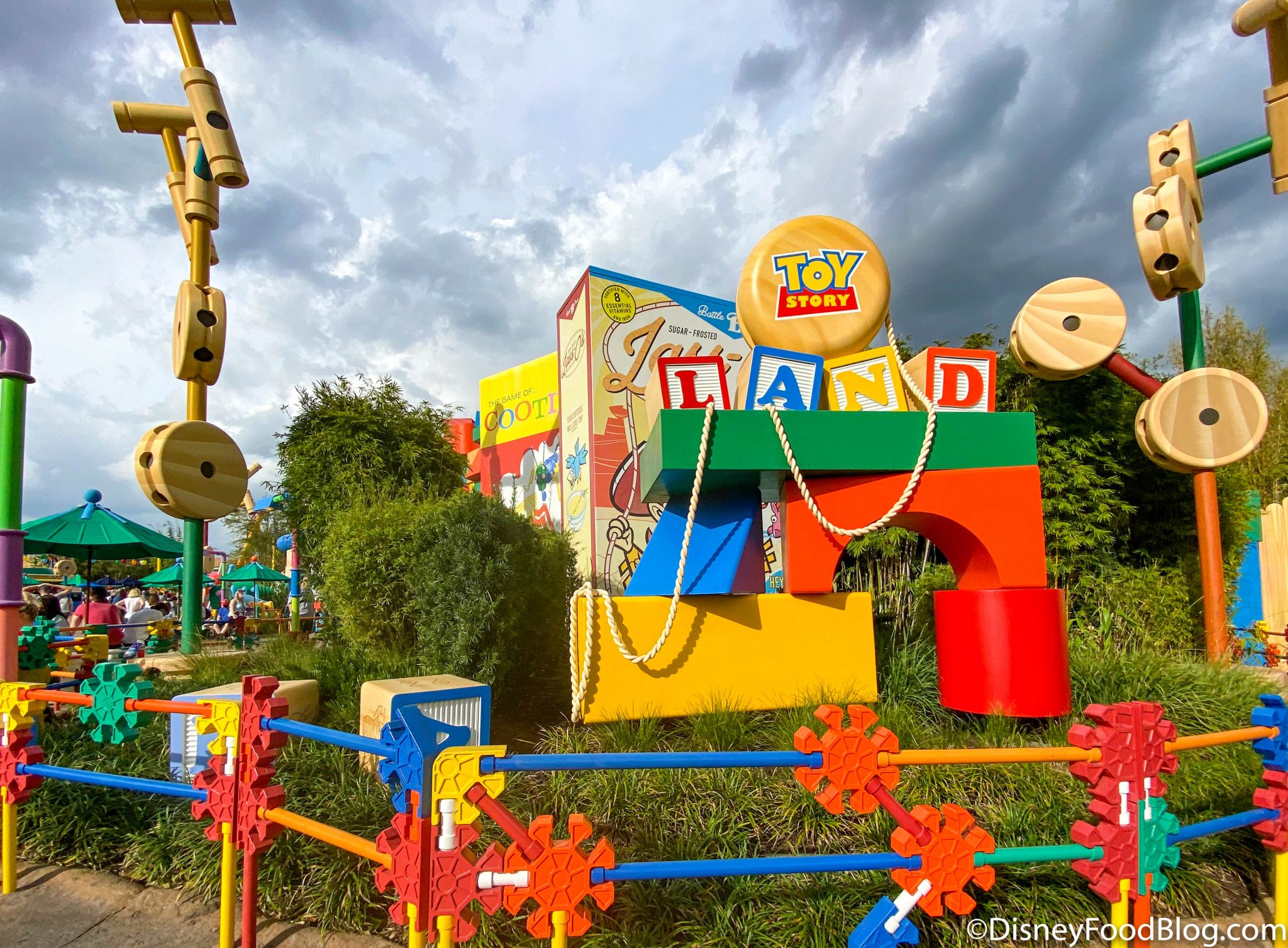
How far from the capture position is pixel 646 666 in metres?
4.13

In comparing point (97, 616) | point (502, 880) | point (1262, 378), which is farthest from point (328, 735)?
point (1262, 378)

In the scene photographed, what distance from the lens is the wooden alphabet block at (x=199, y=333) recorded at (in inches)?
182

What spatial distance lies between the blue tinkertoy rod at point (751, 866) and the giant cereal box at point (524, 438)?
10151mm

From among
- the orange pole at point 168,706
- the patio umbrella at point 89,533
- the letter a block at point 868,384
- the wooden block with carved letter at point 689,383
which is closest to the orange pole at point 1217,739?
the letter a block at point 868,384

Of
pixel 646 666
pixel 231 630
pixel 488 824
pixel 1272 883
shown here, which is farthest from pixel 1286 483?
pixel 231 630

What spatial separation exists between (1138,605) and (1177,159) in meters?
3.77

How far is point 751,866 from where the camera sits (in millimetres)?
2154

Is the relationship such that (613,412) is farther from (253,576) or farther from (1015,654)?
(253,576)

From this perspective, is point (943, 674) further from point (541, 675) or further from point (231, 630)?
point (231, 630)

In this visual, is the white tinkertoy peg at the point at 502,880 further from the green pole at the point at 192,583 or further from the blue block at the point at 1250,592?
the blue block at the point at 1250,592

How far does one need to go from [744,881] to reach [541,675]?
3258 millimetres

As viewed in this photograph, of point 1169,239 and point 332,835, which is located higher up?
point 1169,239

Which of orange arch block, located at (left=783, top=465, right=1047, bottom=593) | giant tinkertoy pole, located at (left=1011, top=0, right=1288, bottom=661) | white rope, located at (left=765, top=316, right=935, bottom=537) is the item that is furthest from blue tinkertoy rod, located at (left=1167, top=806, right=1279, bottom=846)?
giant tinkertoy pole, located at (left=1011, top=0, right=1288, bottom=661)

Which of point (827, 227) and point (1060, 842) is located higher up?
point (827, 227)
